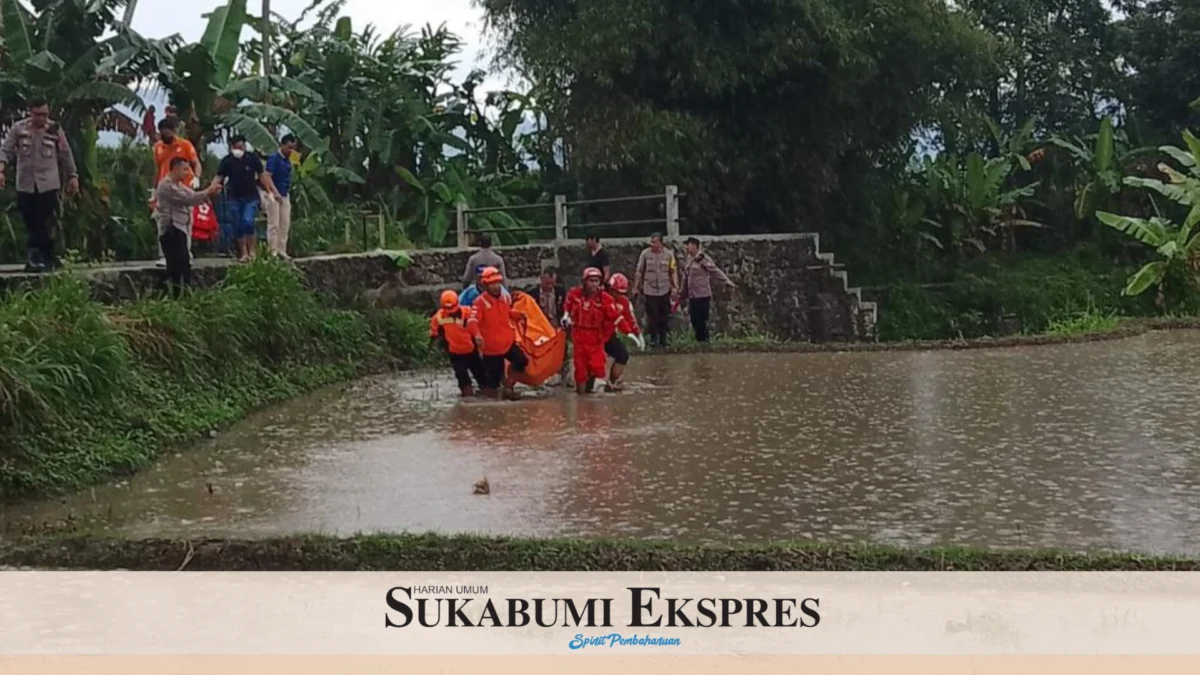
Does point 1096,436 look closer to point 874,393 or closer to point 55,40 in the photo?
point 874,393

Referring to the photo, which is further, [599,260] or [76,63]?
[76,63]

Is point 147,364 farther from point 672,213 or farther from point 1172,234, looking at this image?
point 1172,234

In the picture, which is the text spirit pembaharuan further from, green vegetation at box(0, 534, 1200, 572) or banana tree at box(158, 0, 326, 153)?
banana tree at box(158, 0, 326, 153)

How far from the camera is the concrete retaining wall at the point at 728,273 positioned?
46.3 feet

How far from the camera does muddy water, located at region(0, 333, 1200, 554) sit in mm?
6836

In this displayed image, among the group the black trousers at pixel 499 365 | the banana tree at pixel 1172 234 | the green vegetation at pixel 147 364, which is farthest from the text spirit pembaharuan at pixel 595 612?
the banana tree at pixel 1172 234

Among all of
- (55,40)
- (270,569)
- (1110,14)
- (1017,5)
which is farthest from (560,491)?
(1110,14)

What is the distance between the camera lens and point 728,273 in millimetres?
18453

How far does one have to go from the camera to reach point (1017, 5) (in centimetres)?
2541

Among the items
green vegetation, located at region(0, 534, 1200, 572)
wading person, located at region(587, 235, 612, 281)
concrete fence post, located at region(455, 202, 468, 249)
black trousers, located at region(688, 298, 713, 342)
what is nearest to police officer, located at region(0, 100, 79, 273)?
wading person, located at region(587, 235, 612, 281)

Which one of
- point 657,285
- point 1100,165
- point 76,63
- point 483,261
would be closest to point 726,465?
point 483,261

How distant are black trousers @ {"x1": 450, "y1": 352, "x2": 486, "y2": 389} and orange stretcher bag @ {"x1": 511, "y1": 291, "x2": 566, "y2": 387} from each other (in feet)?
0.84

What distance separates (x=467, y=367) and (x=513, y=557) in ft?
17.4

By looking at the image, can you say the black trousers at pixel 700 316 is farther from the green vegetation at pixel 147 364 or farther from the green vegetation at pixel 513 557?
the green vegetation at pixel 513 557
